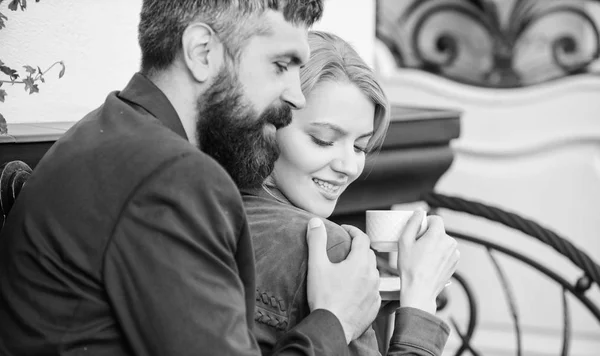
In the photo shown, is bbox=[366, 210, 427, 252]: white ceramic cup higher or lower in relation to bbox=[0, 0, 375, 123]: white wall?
lower

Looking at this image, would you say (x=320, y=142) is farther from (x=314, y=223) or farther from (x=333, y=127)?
(x=314, y=223)

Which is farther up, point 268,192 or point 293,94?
point 293,94

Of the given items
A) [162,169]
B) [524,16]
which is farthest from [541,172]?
[162,169]

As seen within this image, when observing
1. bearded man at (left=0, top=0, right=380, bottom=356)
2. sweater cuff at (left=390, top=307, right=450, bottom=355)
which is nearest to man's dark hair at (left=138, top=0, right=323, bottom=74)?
bearded man at (left=0, top=0, right=380, bottom=356)

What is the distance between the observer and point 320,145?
6.35ft

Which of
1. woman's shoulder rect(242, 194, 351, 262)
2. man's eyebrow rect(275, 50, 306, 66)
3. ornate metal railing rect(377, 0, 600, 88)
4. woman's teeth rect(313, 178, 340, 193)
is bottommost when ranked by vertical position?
ornate metal railing rect(377, 0, 600, 88)

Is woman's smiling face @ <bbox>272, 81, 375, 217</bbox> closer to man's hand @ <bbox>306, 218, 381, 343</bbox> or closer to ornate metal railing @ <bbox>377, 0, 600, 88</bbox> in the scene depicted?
man's hand @ <bbox>306, 218, 381, 343</bbox>

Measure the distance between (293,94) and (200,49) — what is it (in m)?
0.17

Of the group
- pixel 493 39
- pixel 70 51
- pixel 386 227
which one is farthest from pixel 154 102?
pixel 493 39

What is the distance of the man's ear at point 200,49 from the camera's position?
1.47 meters

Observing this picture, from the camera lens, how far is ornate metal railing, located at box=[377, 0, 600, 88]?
5914mm

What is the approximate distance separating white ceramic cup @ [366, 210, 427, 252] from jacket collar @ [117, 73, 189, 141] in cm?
50

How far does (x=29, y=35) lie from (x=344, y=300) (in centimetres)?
96

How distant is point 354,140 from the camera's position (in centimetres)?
197
